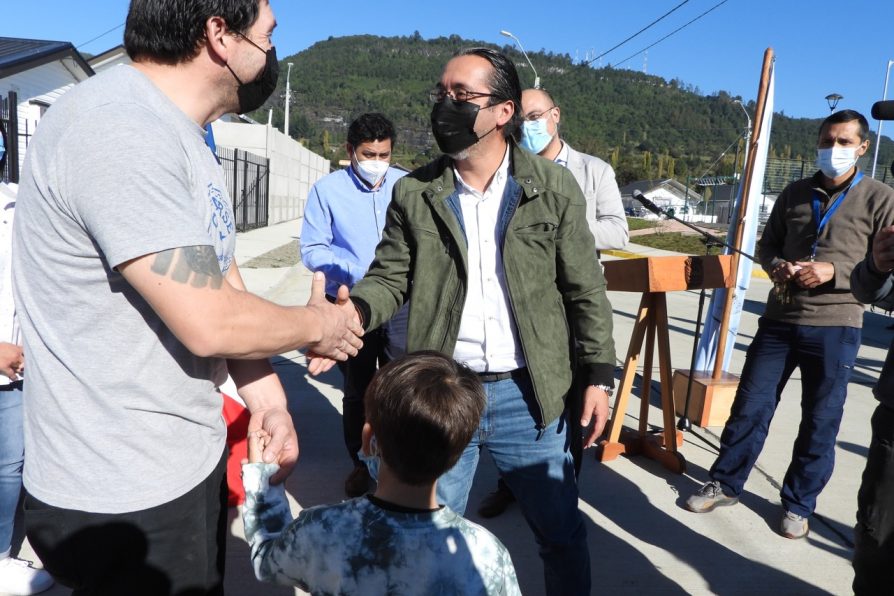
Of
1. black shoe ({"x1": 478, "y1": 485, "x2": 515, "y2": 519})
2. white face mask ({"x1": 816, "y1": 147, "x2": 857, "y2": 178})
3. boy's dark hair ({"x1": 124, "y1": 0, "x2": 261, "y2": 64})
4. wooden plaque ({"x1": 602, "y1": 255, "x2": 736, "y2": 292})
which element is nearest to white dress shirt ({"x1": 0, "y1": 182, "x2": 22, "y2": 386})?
boy's dark hair ({"x1": 124, "y1": 0, "x2": 261, "y2": 64})

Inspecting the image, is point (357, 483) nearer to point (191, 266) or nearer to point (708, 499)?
point (708, 499)

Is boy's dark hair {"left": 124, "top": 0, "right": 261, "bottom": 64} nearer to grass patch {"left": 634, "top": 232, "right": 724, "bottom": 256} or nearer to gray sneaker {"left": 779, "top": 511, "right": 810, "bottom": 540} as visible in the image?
gray sneaker {"left": 779, "top": 511, "right": 810, "bottom": 540}

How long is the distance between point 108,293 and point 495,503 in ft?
9.03

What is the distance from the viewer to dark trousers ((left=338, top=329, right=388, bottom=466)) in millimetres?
3898

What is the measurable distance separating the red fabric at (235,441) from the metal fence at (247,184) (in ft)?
50.1

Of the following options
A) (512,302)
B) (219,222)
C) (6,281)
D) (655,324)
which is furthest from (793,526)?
(6,281)

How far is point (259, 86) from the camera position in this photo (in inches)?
67.2

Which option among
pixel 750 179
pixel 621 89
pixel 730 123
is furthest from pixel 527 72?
pixel 750 179

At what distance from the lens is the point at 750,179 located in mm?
5039

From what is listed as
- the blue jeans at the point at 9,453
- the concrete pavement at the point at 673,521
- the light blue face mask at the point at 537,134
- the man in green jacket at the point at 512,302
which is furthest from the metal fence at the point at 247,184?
the man in green jacket at the point at 512,302

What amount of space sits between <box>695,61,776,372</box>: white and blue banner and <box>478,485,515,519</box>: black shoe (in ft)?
7.67

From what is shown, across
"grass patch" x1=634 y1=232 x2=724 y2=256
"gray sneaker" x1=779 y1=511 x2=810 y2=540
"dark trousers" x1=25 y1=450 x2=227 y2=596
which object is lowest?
"grass patch" x1=634 y1=232 x2=724 y2=256

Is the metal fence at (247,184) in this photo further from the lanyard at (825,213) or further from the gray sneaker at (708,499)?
the lanyard at (825,213)

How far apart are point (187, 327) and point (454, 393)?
0.67 meters
